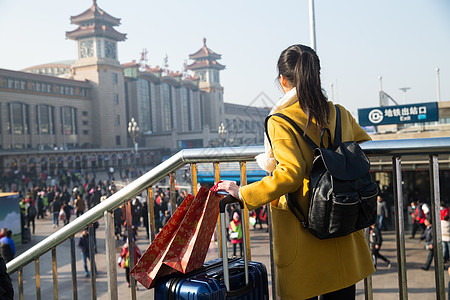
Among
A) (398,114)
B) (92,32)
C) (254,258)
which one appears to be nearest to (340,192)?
(254,258)

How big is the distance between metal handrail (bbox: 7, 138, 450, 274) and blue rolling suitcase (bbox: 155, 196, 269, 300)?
0.44 metres

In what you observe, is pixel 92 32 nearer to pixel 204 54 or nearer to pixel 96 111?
pixel 96 111

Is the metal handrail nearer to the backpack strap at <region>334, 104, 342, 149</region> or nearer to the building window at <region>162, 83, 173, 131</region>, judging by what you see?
the backpack strap at <region>334, 104, 342, 149</region>

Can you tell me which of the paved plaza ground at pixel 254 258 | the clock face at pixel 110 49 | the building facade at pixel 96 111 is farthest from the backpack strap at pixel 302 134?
the clock face at pixel 110 49

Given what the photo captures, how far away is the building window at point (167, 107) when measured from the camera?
2813 inches

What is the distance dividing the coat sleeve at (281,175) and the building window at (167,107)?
230ft

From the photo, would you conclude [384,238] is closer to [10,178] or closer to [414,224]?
[414,224]

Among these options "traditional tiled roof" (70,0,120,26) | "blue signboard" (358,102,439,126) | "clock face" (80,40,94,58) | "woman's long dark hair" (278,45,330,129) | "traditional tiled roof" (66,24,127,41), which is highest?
"traditional tiled roof" (70,0,120,26)

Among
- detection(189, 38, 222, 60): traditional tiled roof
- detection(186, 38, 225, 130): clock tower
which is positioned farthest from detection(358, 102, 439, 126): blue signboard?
detection(189, 38, 222, 60): traditional tiled roof

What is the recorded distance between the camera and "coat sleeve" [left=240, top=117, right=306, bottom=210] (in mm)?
1346

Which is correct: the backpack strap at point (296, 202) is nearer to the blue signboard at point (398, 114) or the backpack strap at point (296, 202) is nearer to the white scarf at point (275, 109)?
the white scarf at point (275, 109)

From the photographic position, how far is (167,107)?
72062 millimetres

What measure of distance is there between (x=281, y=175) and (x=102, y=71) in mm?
59476

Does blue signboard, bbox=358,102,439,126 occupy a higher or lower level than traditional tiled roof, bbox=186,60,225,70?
lower
